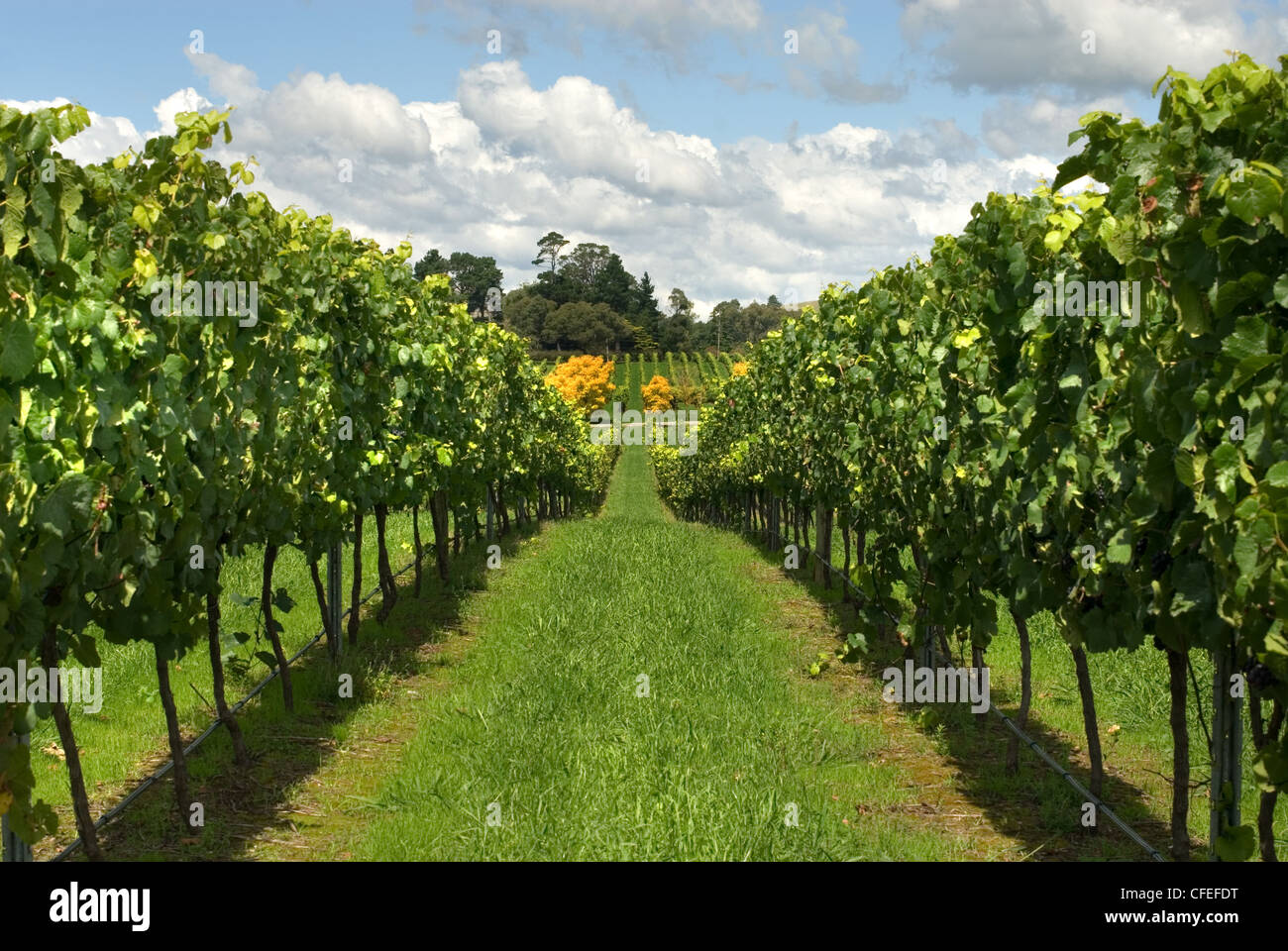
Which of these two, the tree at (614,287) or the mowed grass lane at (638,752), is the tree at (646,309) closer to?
the tree at (614,287)

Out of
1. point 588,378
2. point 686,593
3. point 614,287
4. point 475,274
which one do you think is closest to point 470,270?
point 475,274

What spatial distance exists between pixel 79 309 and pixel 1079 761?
6.13 meters

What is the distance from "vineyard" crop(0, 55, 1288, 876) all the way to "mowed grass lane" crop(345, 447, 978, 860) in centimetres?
4

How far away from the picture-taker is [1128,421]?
4156mm

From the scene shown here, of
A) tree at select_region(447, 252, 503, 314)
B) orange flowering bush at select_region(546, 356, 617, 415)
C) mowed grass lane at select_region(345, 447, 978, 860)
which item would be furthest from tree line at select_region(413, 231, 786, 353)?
mowed grass lane at select_region(345, 447, 978, 860)

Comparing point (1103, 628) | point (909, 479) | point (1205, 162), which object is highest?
point (1205, 162)

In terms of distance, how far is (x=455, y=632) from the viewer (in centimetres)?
1123

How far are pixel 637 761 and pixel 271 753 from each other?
2408 mm

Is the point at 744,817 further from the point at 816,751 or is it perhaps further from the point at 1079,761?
the point at 1079,761

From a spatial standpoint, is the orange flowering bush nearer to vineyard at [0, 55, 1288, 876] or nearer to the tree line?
the tree line

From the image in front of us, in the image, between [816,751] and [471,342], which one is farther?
[471,342]

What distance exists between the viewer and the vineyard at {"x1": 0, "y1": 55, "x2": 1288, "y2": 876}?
3.65 m

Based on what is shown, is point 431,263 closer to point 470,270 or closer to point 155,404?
point 470,270
